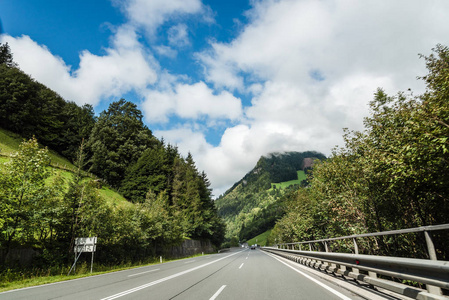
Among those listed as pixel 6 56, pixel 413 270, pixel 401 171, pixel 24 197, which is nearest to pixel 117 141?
pixel 6 56

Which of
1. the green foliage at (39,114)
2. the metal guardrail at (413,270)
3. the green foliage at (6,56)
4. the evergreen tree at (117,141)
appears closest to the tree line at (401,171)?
the metal guardrail at (413,270)

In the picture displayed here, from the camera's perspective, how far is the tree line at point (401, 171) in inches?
224

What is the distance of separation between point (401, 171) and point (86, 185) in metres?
19.0

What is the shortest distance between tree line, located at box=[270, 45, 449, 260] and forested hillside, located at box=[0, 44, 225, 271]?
16.7 metres

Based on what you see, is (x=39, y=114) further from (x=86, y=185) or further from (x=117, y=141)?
(x=86, y=185)

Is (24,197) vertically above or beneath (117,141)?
beneath

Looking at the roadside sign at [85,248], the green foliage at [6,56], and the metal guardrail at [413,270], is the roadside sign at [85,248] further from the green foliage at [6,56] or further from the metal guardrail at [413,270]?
the green foliage at [6,56]

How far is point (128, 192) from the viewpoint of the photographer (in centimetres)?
5228

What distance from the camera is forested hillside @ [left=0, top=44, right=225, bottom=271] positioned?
13227 mm

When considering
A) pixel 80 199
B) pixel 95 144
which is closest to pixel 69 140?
pixel 95 144

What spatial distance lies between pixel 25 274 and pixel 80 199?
5.53 metres

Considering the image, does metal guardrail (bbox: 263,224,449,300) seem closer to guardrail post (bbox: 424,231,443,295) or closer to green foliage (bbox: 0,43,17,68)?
guardrail post (bbox: 424,231,443,295)

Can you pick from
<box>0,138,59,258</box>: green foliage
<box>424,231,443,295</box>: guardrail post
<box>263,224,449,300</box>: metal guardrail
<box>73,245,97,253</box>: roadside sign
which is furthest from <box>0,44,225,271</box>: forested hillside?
<box>424,231,443,295</box>: guardrail post

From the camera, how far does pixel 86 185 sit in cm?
1753
